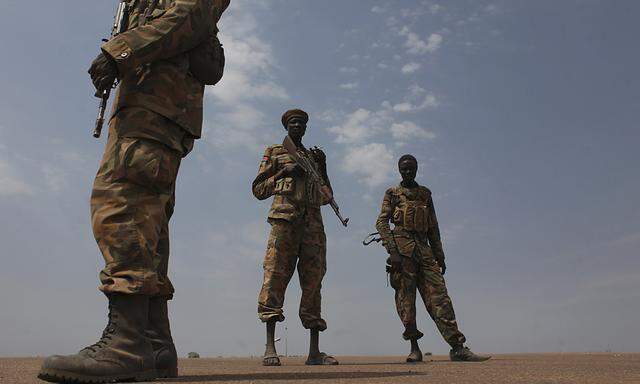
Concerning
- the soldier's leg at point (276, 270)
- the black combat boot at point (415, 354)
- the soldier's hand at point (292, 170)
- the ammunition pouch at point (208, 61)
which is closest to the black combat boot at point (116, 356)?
the ammunition pouch at point (208, 61)

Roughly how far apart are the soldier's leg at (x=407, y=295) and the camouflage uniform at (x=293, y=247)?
1.42 metres

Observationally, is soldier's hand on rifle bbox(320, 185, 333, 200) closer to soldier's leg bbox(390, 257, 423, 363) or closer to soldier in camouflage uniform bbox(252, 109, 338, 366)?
soldier in camouflage uniform bbox(252, 109, 338, 366)

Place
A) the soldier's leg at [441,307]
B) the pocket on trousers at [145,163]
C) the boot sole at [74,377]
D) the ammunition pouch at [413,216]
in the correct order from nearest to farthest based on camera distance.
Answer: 1. the boot sole at [74,377]
2. the pocket on trousers at [145,163]
3. the soldier's leg at [441,307]
4. the ammunition pouch at [413,216]

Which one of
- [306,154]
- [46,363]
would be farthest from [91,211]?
[306,154]

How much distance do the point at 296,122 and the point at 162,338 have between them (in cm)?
354

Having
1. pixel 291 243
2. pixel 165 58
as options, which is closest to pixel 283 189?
pixel 291 243

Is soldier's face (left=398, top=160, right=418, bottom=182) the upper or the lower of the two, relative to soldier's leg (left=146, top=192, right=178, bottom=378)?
upper

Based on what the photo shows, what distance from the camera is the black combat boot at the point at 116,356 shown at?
2205 millimetres

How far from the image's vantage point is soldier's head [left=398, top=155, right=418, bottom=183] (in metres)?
6.95

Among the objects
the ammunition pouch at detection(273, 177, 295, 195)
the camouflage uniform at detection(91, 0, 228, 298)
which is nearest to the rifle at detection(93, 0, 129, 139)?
the camouflage uniform at detection(91, 0, 228, 298)

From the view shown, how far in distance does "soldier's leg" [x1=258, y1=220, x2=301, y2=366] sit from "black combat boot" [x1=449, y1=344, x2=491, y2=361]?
2078 millimetres

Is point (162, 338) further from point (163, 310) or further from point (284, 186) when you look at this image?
point (284, 186)

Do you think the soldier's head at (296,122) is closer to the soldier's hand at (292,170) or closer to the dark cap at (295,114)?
the dark cap at (295,114)

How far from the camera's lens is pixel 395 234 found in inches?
270
